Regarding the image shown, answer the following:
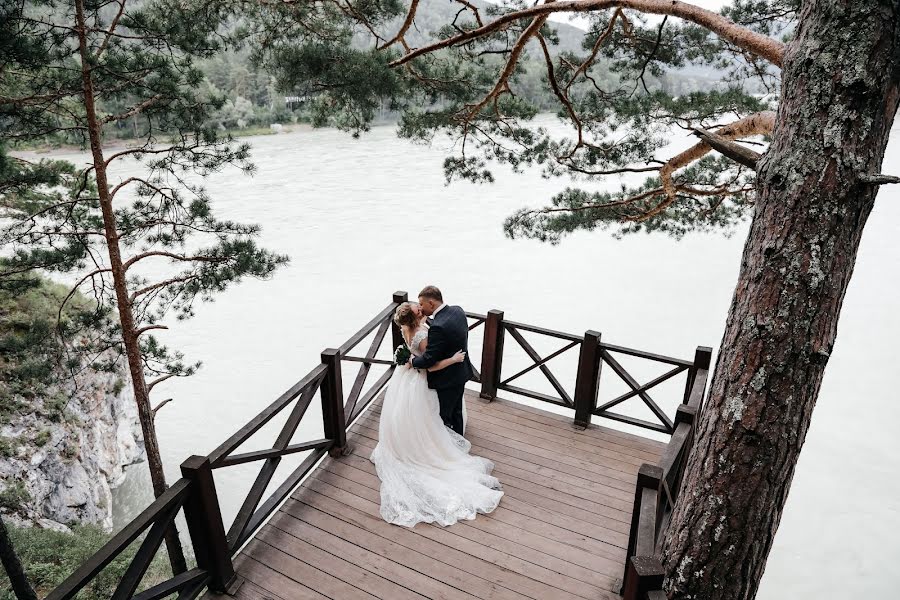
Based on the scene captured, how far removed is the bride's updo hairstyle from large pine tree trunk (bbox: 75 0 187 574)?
314 centimetres

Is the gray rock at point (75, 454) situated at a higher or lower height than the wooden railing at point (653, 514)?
lower

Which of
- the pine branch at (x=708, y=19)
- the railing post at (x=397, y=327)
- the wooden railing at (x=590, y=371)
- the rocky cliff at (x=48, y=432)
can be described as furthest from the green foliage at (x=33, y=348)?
the pine branch at (x=708, y=19)

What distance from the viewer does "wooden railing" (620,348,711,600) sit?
235 centimetres

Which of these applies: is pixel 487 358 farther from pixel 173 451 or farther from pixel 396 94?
pixel 173 451

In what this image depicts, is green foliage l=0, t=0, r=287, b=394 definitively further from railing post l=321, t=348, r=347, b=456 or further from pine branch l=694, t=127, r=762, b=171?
pine branch l=694, t=127, r=762, b=171

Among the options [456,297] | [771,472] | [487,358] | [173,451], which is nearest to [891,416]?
[456,297]

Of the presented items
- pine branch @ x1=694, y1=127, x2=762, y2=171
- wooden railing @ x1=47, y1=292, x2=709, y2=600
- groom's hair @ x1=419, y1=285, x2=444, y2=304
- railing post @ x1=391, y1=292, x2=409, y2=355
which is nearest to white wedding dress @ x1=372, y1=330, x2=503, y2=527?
groom's hair @ x1=419, y1=285, x2=444, y2=304

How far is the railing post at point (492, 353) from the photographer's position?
→ 501 centimetres

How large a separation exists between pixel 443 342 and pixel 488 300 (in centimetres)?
2121

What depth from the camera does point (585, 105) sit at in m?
6.91

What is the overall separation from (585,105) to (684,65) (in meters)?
1.17

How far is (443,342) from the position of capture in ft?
13.2

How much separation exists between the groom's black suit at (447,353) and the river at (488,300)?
13389 millimetres

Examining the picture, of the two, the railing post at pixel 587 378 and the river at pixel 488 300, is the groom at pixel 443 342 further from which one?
the river at pixel 488 300
